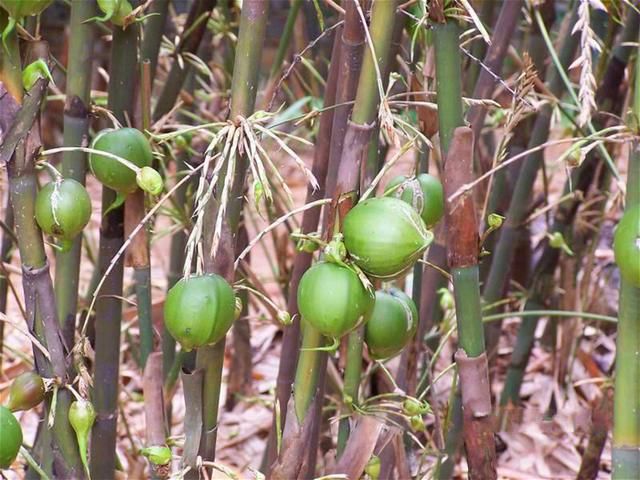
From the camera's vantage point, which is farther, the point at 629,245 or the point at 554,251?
the point at 554,251

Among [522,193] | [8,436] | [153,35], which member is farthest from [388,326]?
[522,193]

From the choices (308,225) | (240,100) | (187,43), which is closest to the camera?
(240,100)

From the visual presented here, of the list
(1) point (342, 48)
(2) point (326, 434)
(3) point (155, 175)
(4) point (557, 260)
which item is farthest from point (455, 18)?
(4) point (557, 260)

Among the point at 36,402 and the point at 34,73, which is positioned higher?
the point at 34,73

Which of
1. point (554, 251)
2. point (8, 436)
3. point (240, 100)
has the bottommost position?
point (554, 251)

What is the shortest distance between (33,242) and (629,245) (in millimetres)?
438

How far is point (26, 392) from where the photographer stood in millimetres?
716

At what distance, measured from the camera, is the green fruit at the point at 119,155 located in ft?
2.63

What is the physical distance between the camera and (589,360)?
2.09m

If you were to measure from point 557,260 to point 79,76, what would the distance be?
119 centimetres

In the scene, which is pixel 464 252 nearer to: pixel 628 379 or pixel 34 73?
pixel 628 379

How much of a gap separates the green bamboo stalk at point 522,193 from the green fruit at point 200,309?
3.03 ft

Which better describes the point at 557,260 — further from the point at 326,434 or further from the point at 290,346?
the point at 290,346

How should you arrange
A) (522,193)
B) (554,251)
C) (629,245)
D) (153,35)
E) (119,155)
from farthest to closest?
(554,251) < (522,193) < (153,35) < (119,155) < (629,245)
